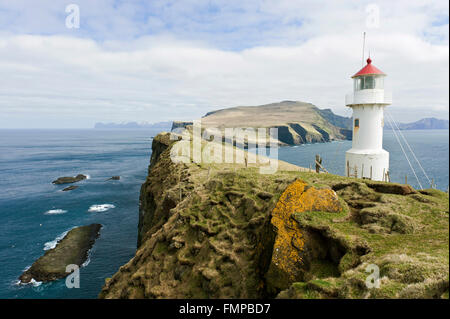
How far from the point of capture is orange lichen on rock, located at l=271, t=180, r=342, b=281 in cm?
1071

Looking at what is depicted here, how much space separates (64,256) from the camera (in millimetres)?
35188

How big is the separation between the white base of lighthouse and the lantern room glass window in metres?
6.07

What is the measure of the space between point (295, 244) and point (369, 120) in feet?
66.1

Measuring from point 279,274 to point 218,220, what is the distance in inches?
221

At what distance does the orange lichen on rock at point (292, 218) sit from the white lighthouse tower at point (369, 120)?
52.0 ft

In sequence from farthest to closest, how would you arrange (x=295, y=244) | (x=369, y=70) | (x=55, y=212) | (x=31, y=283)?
(x=55, y=212), (x=31, y=283), (x=369, y=70), (x=295, y=244)

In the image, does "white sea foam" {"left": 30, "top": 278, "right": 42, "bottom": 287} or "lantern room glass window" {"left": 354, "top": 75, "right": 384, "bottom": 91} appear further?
"white sea foam" {"left": 30, "top": 278, "right": 42, "bottom": 287}

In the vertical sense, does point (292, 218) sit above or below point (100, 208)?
above

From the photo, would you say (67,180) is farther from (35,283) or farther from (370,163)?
Answer: (370,163)

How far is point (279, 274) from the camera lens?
10.8m

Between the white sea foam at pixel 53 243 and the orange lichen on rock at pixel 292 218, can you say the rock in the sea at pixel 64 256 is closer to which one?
the white sea foam at pixel 53 243

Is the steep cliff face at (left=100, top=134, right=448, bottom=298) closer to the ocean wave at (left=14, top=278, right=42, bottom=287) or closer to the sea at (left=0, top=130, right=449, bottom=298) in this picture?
the sea at (left=0, top=130, right=449, bottom=298)

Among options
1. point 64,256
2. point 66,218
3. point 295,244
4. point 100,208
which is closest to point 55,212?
point 66,218

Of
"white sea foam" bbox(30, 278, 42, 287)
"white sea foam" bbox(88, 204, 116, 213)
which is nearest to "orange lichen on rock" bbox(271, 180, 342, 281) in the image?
"white sea foam" bbox(30, 278, 42, 287)
